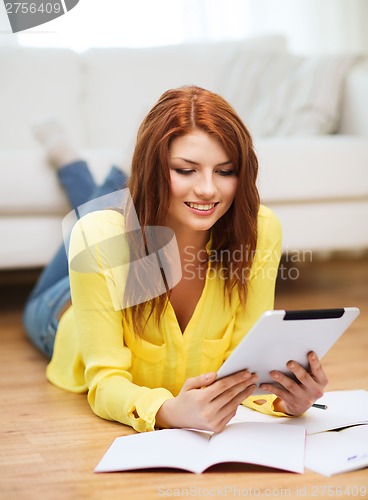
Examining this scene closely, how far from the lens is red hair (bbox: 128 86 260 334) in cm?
128

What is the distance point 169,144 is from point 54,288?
2.28ft

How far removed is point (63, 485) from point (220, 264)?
495mm

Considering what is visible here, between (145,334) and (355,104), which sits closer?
(145,334)

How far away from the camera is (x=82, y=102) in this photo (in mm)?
2684

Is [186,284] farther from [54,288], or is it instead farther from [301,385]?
[54,288]

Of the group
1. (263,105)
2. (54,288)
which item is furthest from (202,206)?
(263,105)

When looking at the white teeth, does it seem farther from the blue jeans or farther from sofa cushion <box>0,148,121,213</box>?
sofa cushion <box>0,148,121,213</box>

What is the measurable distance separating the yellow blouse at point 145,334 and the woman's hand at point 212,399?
8 centimetres

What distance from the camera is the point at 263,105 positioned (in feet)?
8.66

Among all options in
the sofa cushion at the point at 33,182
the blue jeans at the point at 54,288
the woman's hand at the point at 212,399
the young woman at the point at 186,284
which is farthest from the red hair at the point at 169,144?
the sofa cushion at the point at 33,182

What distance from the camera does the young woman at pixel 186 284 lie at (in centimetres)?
126

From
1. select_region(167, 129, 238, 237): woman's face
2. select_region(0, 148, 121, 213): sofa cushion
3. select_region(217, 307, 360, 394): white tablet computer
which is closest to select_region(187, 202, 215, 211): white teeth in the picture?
select_region(167, 129, 238, 237): woman's face

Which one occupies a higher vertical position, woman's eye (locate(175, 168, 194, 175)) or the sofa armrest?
woman's eye (locate(175, 168, 194, 175))

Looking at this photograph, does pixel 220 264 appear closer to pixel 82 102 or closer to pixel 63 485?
pixel 63 485
